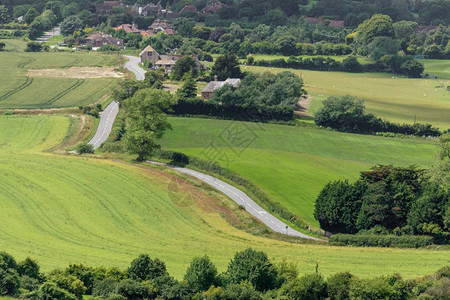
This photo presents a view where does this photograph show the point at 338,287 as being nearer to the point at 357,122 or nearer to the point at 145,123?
the point at 145,123

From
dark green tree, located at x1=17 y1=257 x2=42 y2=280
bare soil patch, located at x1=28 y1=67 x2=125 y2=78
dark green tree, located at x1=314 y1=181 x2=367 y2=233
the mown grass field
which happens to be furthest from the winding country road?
bare soil patch, located at x1=28 y1=67 x2=125 y2=78

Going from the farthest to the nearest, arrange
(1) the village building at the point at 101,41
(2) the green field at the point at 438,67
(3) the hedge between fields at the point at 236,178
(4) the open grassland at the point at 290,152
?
1. (1) the village building at the point at 101,41
2. (2) the green field at the point at 438,67
3. (4) the open grassland at the point at 290,152
4. (3) the hedge between fields at the point at 236,178

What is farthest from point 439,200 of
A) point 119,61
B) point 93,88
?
point 119,61

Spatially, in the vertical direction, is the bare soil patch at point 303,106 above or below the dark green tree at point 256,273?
below

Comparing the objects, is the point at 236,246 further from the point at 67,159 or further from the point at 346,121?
the point at 346,121

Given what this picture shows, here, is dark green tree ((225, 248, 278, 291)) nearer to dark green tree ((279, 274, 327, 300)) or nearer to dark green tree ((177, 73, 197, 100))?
dark green tree ((279, 274, 327, 300))

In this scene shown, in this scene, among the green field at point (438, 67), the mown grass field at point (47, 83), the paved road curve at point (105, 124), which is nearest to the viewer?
the paved road curve at point (105, 124)

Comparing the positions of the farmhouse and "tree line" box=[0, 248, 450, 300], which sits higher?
"tree line" box=[0, 248, 450, 300]

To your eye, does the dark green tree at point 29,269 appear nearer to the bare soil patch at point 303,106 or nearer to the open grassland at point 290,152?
the open grassland at point 290,152

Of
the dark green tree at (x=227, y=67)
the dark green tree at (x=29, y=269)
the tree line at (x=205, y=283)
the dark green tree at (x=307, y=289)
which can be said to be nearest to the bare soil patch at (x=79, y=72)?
the dark green tree at (x=227, y=67)
